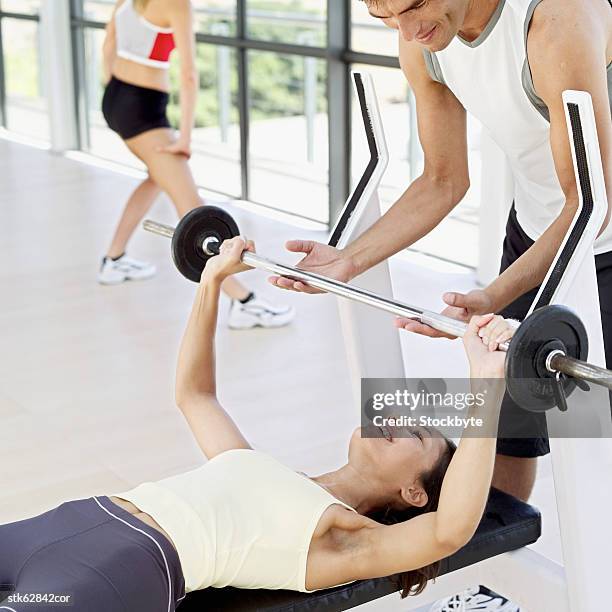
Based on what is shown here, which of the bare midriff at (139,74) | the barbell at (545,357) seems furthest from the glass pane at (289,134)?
the barbell at (545,357)

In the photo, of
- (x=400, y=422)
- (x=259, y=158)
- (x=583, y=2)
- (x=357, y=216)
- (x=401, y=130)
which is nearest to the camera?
(x=583, y=2)

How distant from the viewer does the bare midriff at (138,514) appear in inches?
62.7

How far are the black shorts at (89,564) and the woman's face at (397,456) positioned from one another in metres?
0.34

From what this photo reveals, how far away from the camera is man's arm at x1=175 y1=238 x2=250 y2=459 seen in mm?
1823

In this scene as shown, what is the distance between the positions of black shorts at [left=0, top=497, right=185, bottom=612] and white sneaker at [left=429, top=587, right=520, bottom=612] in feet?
2.18

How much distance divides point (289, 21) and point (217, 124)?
71cm

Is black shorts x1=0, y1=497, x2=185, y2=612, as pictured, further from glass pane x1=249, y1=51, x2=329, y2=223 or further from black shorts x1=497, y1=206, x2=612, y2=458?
glass pane x1=249, y1=51, x2=329, y2=223

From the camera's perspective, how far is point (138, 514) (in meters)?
1.63

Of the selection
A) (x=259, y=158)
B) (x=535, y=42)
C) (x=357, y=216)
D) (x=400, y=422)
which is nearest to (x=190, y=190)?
(x=259, y=158)

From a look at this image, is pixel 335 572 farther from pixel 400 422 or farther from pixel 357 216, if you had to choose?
pixel 357 216

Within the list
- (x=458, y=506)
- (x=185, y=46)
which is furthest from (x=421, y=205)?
(x=185, y=46)

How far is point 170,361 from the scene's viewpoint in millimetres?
3338

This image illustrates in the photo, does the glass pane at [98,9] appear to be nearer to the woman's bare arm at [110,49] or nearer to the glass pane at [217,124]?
the glass pane at [217,124]

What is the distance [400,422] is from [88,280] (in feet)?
8.36
